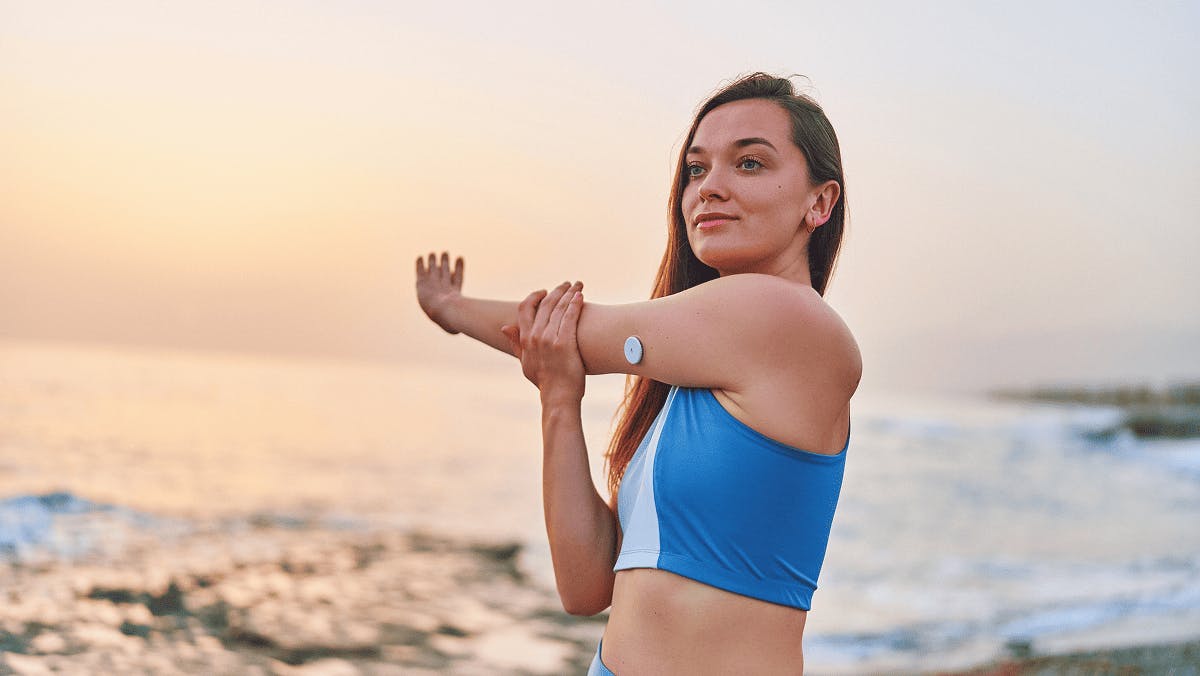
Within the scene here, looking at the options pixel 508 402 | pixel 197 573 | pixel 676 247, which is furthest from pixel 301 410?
pixel 676 247

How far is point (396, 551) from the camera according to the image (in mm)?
10320

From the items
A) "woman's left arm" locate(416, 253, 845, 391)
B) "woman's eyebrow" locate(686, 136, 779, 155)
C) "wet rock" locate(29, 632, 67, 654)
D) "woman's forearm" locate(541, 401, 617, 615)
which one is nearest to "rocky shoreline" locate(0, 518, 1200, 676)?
"wet rock" locate(29, 632, 67, 654)

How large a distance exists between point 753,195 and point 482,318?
0.64 m

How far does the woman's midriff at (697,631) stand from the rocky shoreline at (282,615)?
471cm

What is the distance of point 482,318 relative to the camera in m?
2.27

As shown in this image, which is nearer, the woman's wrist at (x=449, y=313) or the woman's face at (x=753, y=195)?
the woman's face at (x=753, y=195)

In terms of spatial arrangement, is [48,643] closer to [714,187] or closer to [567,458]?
A: [567,458]

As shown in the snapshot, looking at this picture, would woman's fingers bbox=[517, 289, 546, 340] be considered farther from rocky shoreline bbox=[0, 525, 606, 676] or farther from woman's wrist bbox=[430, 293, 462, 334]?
rocky shoreline bbox=[0, 525, 606, 676]

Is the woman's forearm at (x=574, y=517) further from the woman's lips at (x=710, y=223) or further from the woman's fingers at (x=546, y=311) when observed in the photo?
the woman's lips at (x=710, y=223)

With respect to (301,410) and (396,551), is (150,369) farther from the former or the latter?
(396,551)

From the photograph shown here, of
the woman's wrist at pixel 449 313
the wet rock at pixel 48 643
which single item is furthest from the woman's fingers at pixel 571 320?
the wet rock at pixel 48 643

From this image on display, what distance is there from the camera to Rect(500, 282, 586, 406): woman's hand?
2020 millimetres

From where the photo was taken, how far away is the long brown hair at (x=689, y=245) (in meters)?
2.11

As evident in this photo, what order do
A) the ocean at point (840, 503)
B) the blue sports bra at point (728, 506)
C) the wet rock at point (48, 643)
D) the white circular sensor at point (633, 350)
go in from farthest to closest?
the ocean at point (840, 503)
the wet rock at point (48, 643)
the white circular sensor at point (633, 350)
the blue sports bra at point (728, 506)
